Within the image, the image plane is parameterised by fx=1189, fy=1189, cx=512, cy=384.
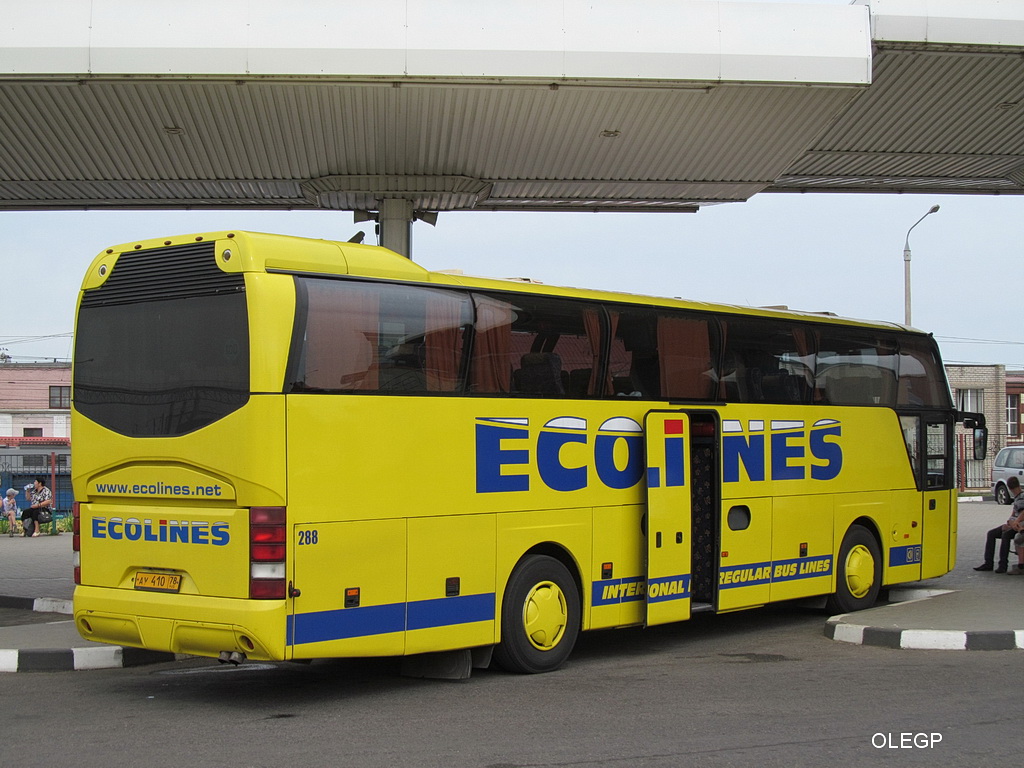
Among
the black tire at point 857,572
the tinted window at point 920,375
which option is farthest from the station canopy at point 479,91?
the black tire at point 857,572

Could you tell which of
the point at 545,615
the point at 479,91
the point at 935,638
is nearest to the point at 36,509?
the point at 479,91

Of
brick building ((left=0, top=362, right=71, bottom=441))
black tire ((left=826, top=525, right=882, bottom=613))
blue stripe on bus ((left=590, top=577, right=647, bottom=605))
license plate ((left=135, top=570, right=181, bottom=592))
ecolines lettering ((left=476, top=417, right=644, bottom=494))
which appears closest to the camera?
license plate ((left=135, top=570, right=181, bottom=592))

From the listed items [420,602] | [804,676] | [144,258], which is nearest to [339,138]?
[144,258]

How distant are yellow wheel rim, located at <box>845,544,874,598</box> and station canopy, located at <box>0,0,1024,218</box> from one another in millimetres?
5095

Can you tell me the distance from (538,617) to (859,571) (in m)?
5.32

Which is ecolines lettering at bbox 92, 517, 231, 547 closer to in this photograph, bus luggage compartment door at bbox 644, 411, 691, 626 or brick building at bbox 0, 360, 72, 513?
bus luggage compartment door at bbox 644, 411, 691, 626

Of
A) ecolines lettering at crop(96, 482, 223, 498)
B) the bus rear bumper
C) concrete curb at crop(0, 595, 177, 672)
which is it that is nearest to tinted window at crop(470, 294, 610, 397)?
ecolines lettering at crop(96, 482, 223, 498)

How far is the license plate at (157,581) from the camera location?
8.50m

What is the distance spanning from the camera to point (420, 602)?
29.6 ft

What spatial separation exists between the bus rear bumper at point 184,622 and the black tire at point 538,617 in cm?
222

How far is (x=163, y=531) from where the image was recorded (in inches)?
338

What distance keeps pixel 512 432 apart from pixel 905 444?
21.8 ft

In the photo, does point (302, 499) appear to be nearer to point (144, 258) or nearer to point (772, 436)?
point (144, 258)

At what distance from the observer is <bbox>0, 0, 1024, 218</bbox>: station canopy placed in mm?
12352
